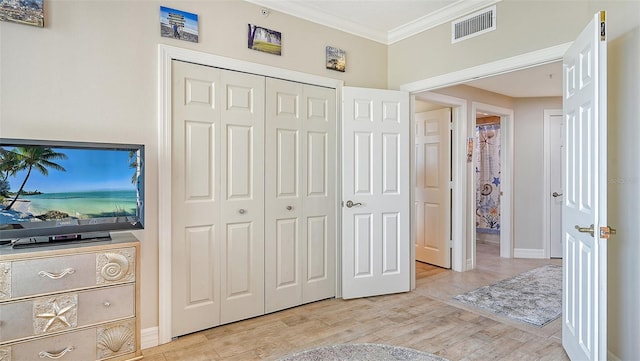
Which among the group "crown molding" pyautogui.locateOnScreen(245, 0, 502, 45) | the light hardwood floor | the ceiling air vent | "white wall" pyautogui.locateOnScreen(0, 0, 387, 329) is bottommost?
the light hardwood floor

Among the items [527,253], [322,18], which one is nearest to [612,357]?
[322,18]

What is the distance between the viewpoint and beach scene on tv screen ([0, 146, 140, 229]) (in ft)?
6.35

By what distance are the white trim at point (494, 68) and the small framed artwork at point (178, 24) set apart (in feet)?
6.89

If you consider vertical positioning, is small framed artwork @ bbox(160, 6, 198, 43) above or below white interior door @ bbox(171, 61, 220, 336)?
above

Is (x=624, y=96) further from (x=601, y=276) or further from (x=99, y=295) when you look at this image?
(x=99, y=295)

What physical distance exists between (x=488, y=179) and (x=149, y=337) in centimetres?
605

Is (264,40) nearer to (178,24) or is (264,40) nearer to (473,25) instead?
(178,24)

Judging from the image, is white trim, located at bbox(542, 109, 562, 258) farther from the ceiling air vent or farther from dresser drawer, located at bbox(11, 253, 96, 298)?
dresser drawer, located at bbox(11, 253, 96, 298)

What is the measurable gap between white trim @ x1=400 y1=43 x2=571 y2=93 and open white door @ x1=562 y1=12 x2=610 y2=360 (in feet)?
0.59

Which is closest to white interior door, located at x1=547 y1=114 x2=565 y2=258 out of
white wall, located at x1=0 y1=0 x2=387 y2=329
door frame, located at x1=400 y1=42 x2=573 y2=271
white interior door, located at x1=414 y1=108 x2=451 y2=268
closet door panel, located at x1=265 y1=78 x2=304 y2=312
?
door frame, located at x1=400 y1=42 x2=573 y2=271

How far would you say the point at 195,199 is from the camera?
8.92 ft

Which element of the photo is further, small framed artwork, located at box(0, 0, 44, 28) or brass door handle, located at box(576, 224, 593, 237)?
small framed artwork, located at box(0, 0, 44, 28)

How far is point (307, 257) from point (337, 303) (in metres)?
0.53

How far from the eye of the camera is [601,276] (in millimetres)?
1816
